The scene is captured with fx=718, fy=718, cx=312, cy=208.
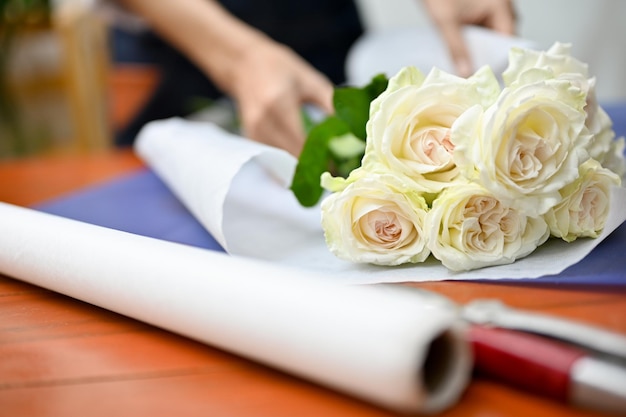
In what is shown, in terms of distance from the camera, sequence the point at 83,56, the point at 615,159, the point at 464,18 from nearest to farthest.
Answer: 1. the point at 615,159
2. the point at 464,18
3. the point at 83,56

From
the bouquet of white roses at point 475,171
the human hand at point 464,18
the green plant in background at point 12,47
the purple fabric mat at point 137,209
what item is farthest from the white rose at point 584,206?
the green plant in background at point 12,47

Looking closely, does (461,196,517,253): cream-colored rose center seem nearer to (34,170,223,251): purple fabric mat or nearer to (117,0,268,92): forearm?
(34,170,223,251): purple fabric mat

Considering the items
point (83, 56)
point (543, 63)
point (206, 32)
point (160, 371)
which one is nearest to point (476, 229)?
point (543, 63)

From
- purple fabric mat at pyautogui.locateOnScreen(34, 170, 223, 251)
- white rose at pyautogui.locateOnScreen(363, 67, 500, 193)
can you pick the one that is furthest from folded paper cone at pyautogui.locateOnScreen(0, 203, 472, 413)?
purple fabric mat at pyautogui.locateOnScreen(34, 170, 223, 251)

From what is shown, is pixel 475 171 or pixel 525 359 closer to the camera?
pixel 525 359

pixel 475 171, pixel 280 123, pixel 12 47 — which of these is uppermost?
pixel 475 171

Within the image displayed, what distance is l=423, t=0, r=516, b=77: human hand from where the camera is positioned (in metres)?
1.03

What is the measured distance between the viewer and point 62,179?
1.29 m

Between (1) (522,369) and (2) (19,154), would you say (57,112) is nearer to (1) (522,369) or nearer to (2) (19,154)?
(2) (19,154)

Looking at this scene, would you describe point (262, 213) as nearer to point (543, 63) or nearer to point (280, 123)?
point (280, 123)

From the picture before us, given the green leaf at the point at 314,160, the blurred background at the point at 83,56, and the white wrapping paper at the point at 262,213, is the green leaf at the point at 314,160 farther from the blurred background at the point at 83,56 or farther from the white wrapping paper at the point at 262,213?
the blurred background at the point at 83,56

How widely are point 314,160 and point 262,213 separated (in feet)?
0.46

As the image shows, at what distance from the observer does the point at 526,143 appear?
517 mm

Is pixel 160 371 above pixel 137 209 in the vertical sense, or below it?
above
